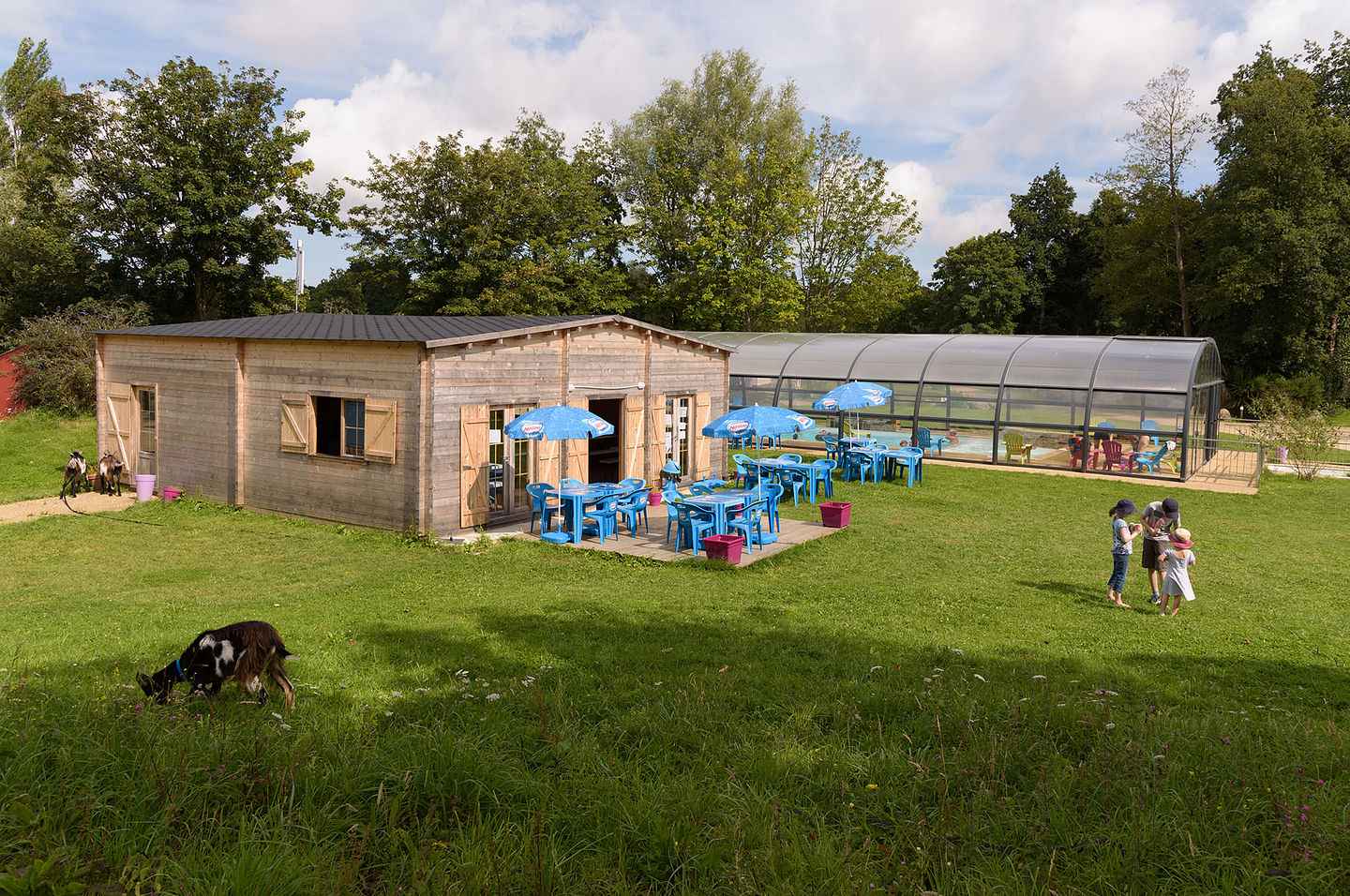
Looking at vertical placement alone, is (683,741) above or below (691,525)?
below

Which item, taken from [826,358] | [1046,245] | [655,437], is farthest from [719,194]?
[655,437]

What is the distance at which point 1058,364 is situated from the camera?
22.6 m

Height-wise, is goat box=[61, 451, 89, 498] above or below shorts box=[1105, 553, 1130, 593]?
above

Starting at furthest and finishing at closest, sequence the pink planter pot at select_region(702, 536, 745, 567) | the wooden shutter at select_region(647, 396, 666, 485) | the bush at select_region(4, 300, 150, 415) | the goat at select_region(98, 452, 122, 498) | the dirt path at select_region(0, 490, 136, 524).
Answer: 1. the bush at select_region(4, 300, 150, 415)
2. the wooden shutter at select_region(647, 396, 666, 485)
3. the goat at select_region(98, 452, 122, 498)
4. the dirt path at select_region(0, 490, 136, 524)
5. the pink planter pot at select_region(702, 536, 745, 567)

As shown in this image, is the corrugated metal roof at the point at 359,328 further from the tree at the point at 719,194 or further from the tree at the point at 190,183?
the tree at the point at 719,194

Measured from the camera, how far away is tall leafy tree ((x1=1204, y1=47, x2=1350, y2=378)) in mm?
34688

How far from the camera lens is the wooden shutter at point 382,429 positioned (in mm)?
13516

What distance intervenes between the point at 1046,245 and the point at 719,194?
2292 centimetres

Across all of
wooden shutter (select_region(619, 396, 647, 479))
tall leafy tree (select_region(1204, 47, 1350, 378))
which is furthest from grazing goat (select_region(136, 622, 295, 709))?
tall leafy tree (select_region(1204, 47, 1350, 378))

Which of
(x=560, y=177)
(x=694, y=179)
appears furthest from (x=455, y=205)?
(x=694, y=179)

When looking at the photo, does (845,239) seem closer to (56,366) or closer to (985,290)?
(985,290)

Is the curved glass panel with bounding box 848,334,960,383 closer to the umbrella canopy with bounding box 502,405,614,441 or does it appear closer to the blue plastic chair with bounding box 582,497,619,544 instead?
the blue plastic chair with bounding box 582,497,619,544

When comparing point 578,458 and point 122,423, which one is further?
point 122,423

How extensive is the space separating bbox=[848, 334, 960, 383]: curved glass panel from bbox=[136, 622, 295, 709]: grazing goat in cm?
2128
